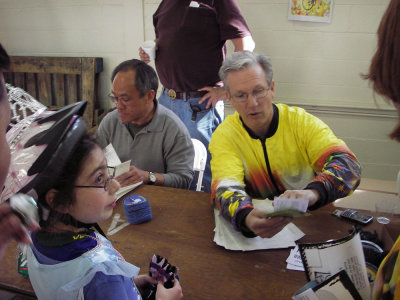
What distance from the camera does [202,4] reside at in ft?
8.55

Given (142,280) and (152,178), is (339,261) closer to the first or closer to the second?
(142,280)

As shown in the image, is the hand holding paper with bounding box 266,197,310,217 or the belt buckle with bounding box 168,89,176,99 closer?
the hand holding paper with bounding box 266,197,310,217

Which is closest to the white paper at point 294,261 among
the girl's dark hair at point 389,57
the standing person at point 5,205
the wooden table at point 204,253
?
the wooden table at point 204,253

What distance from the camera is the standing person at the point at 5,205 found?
0.62 metres

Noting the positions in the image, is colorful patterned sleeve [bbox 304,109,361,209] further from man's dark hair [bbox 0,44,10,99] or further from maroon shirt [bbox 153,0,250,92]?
man's dark hair [bbox 0,44,10,99]

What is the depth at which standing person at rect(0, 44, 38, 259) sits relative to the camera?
24.5 inches

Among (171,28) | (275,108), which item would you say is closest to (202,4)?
(171,28)

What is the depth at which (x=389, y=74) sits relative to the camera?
80cm

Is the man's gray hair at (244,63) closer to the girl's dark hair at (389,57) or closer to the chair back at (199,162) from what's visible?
the chair back at (199,162)

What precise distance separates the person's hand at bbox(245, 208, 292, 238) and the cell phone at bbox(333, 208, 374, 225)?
1.22 ft

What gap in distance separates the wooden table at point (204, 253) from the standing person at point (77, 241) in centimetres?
22

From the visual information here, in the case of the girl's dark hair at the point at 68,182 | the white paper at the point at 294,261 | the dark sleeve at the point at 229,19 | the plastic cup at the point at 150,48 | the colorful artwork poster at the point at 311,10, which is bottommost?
the white paper at the point at 294,261

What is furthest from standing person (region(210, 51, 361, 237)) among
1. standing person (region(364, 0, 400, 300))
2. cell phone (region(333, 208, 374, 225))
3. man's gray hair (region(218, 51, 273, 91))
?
standing person (region(364, 0, 400, 300))

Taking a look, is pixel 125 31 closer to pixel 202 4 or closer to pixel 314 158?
pixel 202 4
